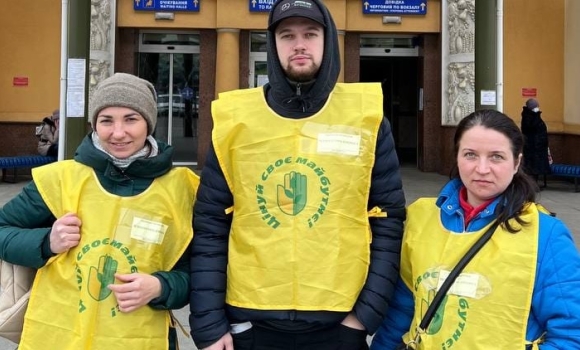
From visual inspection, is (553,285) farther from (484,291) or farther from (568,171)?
(568,171)

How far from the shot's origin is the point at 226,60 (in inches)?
509

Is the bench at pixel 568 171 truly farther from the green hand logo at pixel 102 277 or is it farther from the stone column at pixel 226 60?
the green hand logo at pixel 102 277

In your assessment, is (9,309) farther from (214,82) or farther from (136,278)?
(214,82)

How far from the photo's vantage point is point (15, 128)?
12.9 meters

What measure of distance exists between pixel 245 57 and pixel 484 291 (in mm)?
11911

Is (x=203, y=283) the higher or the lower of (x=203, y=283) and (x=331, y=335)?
the higher

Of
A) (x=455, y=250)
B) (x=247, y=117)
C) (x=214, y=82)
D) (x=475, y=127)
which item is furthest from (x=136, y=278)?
(x=214, y=82)

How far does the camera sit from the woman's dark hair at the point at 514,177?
6.64ft

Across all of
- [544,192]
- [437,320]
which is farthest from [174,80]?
[437,320]

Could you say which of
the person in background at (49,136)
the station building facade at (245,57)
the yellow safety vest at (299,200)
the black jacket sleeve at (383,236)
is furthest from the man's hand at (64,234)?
the station building facade at (245,57)

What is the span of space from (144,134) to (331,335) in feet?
3.32

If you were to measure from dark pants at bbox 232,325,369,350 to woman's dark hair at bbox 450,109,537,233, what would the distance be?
662 mm

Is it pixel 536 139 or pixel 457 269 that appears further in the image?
pixel 536 139

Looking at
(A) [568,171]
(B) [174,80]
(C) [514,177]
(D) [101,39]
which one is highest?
(D) [101,39]
